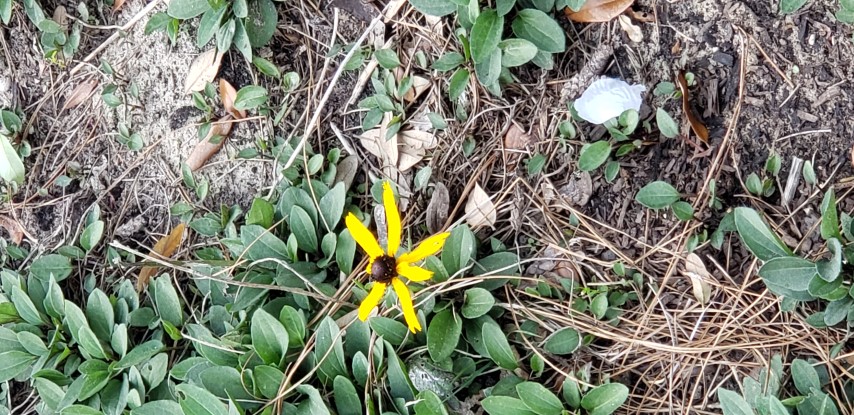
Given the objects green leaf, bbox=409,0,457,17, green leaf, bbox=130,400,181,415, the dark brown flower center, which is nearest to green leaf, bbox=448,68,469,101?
green leaf, bbox=409,0,457,17

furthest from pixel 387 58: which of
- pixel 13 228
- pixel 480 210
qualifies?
pixel 13 228

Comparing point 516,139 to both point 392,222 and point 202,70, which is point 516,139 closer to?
point 392,222

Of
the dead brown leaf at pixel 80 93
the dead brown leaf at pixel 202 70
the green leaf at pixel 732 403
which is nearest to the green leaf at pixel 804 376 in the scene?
the green leaf at pixel 732 403

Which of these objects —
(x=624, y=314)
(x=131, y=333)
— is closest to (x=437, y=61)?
(x=624, y=314)

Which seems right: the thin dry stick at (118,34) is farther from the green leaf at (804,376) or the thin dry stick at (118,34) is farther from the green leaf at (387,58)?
the green leaf at (804,376)

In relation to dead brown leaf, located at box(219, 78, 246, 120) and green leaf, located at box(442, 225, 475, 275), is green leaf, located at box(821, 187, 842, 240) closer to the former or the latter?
green leaf, located at box(442, 225, 475, 275)

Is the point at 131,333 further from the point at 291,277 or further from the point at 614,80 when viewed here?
the point at 614,80
